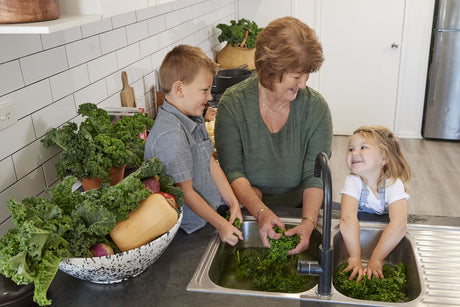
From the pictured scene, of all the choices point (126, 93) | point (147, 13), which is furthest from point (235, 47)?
point (126, 93)

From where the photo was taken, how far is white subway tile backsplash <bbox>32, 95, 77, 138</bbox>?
4.97 ft

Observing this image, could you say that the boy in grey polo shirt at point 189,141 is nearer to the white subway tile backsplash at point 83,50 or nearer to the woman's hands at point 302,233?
the woman's hands at point 302,233

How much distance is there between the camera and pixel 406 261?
1402mm

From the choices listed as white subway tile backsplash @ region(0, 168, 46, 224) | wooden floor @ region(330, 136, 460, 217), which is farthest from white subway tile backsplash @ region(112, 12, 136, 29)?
wooden floor @ region(330, 136, 460, 217)

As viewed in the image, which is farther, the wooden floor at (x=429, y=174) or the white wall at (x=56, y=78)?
the wooden floor at (x=429, y=174)

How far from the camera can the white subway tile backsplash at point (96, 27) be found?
1761 mm

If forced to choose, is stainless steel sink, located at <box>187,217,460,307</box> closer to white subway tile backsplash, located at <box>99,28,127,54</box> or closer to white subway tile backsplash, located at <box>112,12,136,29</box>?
white subway tile backsplash, located at <box>99,28,127,54</box>

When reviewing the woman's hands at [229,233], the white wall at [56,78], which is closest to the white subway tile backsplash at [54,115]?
the white wall at [56,78]

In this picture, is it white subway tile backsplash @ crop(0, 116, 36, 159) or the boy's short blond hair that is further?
the boy's short blond hair

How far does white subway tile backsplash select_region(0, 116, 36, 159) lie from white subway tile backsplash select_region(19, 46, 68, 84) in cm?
13

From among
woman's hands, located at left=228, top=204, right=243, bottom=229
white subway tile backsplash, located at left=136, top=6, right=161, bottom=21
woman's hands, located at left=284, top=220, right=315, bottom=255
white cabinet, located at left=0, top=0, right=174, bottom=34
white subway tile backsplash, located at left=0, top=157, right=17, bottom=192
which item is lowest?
woman's hands, located at left=284, top=220, right=315, bottom=255

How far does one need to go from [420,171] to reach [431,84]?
3.10 feet

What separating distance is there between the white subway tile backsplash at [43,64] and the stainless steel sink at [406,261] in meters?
0.78

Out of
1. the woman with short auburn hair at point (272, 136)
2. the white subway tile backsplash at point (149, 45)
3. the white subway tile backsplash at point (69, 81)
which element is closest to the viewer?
the white subway tile backsplash at point (69, 81)
